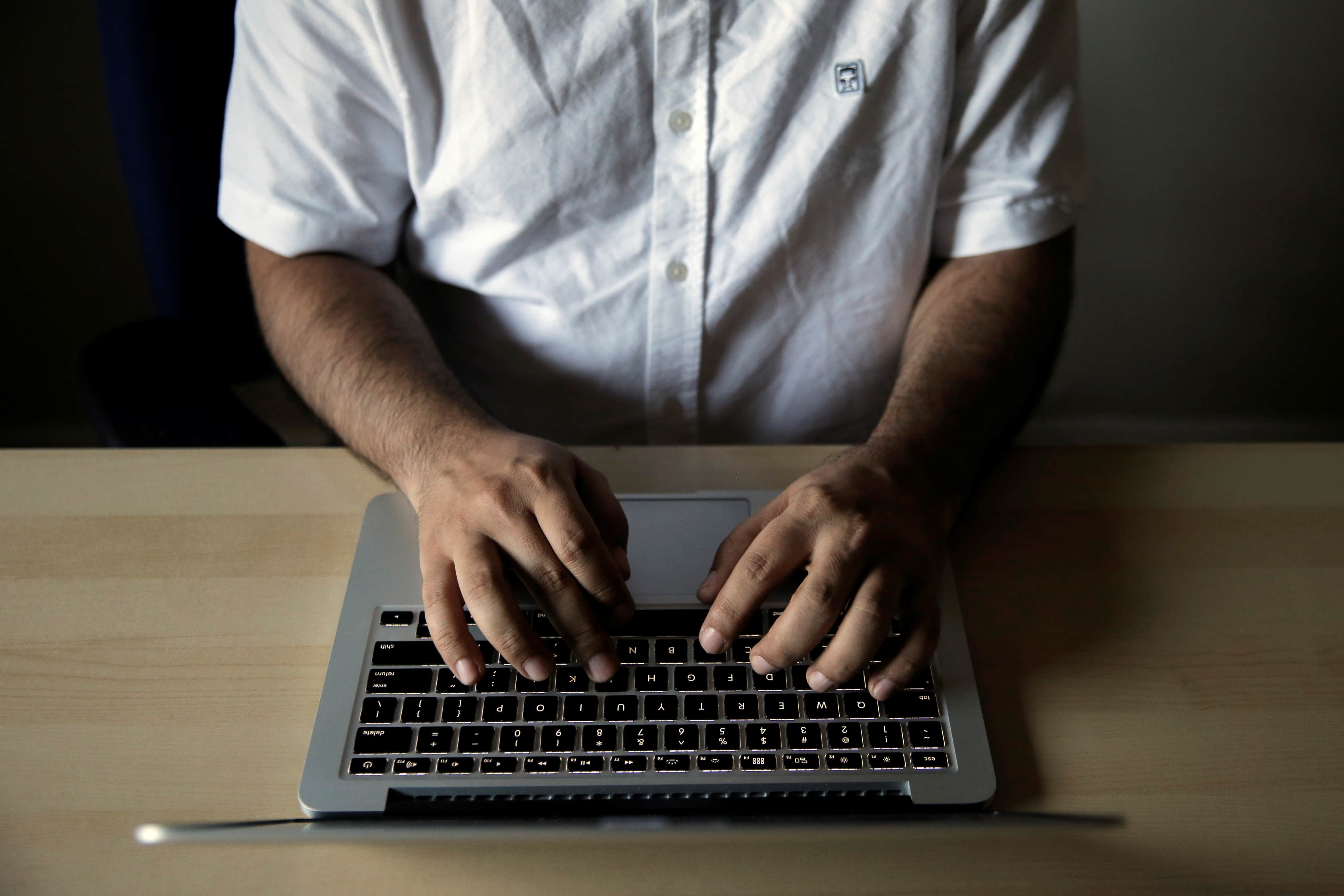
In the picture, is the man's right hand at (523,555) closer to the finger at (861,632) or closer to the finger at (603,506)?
the finger at (603,506)

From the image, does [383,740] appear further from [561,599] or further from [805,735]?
[805,735]

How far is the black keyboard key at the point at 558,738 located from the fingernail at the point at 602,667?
0.03m

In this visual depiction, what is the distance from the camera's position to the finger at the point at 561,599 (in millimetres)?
459

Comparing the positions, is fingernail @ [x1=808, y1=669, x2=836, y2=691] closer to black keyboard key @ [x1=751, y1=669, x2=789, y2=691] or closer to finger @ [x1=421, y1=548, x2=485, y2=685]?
black keyboard key @ [x1=751, y1=669, x2=789, y2=691]

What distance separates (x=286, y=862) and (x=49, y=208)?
1181mm

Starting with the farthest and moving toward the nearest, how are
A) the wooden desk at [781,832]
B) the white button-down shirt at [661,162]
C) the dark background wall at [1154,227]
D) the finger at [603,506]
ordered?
the dark background wall at [1154,227], the white button-down shirt at [661,162], the finger at [603,506], the wooden desk at [781,832]

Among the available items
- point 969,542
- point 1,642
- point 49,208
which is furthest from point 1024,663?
point 49,208

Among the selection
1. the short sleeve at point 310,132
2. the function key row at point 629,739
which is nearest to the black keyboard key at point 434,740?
the function key row at point 629,739

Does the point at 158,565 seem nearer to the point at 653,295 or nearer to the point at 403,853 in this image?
the point at 403,853

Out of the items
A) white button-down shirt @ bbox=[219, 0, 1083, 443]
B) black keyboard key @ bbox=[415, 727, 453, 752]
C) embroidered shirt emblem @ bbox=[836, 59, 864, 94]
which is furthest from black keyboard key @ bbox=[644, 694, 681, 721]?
embroidered shirt emblem @ bbox=[836, 59, 864, 94]

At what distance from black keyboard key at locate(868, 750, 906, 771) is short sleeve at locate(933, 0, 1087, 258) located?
1.53ft

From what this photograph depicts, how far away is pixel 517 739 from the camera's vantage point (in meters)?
0.44

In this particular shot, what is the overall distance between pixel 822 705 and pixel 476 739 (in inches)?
7.3

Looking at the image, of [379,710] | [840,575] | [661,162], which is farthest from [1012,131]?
[379,710]
